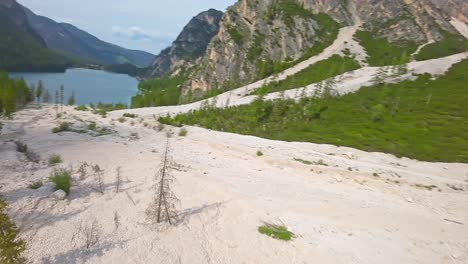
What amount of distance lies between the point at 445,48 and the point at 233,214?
164 meters

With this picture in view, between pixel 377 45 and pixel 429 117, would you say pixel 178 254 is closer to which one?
pixel 429 117

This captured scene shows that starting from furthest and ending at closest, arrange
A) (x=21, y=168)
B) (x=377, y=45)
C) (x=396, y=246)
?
(x=377, y=45), (x=21, y=168), (x=396, y=246)

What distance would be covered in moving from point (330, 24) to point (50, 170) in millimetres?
171277

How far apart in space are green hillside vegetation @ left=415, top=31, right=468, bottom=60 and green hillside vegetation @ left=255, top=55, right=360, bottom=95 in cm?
2988

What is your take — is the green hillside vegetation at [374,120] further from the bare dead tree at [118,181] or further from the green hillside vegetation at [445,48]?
the bare dead tree at [118,181]

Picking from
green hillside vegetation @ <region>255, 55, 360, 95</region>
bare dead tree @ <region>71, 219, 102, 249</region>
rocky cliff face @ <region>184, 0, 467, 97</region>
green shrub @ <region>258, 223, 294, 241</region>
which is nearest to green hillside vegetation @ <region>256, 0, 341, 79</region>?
rocky cliff face @ <region>184, 0, 467, 97</region>

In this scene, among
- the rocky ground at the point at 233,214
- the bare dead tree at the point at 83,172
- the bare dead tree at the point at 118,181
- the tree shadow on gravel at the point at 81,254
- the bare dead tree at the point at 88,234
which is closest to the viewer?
the tree shadow on gravel at the point at 81,254

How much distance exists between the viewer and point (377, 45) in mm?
151250

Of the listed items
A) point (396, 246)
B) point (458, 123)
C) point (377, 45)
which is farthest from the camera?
point (377, 45)

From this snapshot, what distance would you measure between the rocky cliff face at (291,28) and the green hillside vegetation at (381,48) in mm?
4866

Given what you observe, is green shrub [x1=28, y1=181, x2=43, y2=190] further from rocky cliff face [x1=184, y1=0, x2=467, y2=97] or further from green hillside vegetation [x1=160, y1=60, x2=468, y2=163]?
rocky cliff face [x1=184, y1=0, x2=467, y2=97]

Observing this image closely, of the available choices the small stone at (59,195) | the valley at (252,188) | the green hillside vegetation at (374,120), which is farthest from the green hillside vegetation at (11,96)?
the small stone at (59,195)

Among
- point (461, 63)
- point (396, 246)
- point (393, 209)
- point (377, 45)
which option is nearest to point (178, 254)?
point (396, 246)

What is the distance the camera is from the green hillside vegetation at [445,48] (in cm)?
13675
